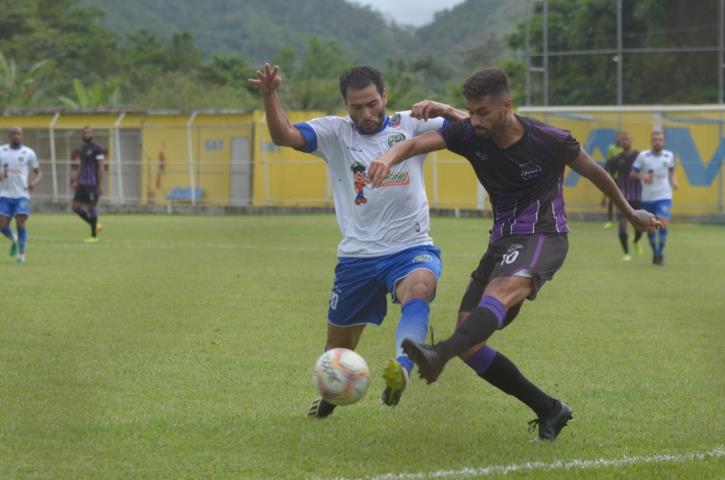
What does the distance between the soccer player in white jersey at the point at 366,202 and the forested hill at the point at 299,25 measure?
106m

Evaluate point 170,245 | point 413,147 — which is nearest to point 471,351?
point 413,147

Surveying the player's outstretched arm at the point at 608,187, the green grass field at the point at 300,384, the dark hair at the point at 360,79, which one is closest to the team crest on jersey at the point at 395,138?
the dark hair at the point at 360,79

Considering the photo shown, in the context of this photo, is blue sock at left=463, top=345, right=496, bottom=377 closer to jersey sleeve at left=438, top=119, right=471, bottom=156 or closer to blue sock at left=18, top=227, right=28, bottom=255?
jersey sleeve at left=438, top=119, right=471, bottom=156

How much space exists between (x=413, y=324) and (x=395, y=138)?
1239 mm

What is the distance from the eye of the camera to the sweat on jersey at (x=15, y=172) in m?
19.3

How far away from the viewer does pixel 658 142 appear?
2031cm

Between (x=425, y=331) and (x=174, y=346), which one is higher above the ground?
(x=425, y=331)

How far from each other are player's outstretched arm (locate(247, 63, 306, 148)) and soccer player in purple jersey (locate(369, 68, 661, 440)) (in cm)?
78

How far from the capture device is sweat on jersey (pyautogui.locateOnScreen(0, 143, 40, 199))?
19312mm

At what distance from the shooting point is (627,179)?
21406mm

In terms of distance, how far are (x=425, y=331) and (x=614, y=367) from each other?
328 cm

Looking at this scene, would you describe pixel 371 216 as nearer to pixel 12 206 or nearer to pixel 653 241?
pixel 12 206

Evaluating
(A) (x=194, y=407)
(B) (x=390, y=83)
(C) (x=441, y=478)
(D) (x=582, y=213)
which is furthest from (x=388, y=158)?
(B) (x=390, y=83)

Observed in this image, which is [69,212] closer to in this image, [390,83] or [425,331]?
[390,83]
